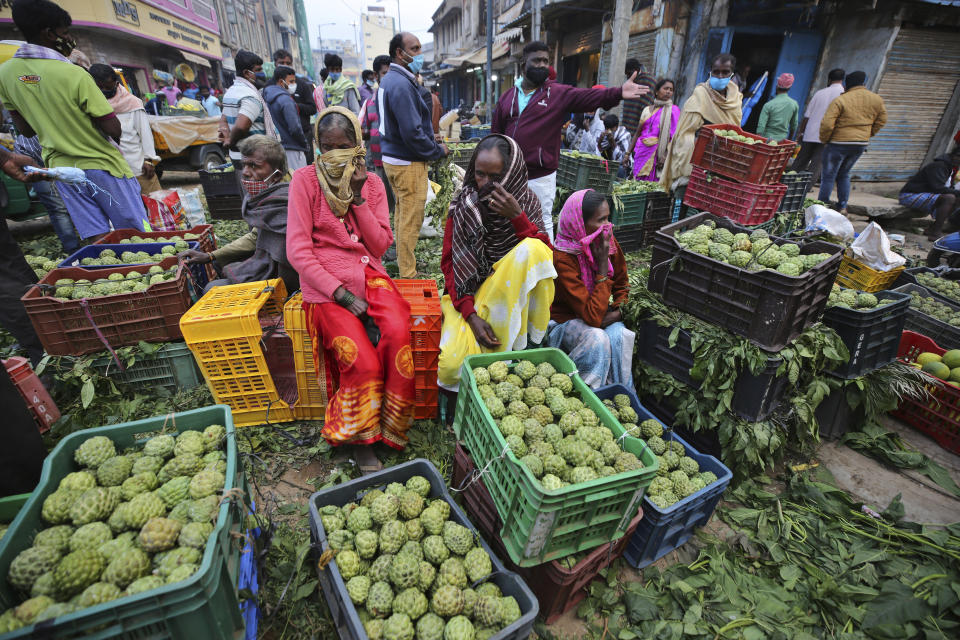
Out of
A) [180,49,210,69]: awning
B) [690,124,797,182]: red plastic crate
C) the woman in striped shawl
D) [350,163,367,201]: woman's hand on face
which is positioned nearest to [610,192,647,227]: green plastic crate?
[690,124,797,182]: red plastic crate

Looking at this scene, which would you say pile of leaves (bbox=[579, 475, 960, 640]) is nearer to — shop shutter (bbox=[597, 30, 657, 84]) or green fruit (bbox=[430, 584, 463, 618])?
green fruit (bbox=[430, 584, 463, 618])

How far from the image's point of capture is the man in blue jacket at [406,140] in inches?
209

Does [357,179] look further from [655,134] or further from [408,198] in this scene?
[655,134]

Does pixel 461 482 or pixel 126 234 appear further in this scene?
pixel 126 234

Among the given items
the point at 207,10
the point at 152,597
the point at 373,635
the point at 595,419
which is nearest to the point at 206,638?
the point at 152,597

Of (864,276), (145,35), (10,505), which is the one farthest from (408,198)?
(145,35)

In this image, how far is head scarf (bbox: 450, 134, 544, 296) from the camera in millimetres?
3432

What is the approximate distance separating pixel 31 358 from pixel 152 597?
4154mm

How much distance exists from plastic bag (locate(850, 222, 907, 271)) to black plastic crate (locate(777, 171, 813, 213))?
1.64 meters

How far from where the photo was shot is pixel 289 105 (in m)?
7.23

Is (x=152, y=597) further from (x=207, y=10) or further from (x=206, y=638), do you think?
(x=207, y=10)

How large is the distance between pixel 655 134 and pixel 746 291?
6.59 metres

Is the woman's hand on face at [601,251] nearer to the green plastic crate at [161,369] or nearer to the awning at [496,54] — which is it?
the green plastic crate at [161,369]

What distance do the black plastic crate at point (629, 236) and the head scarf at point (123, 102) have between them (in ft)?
25.2
